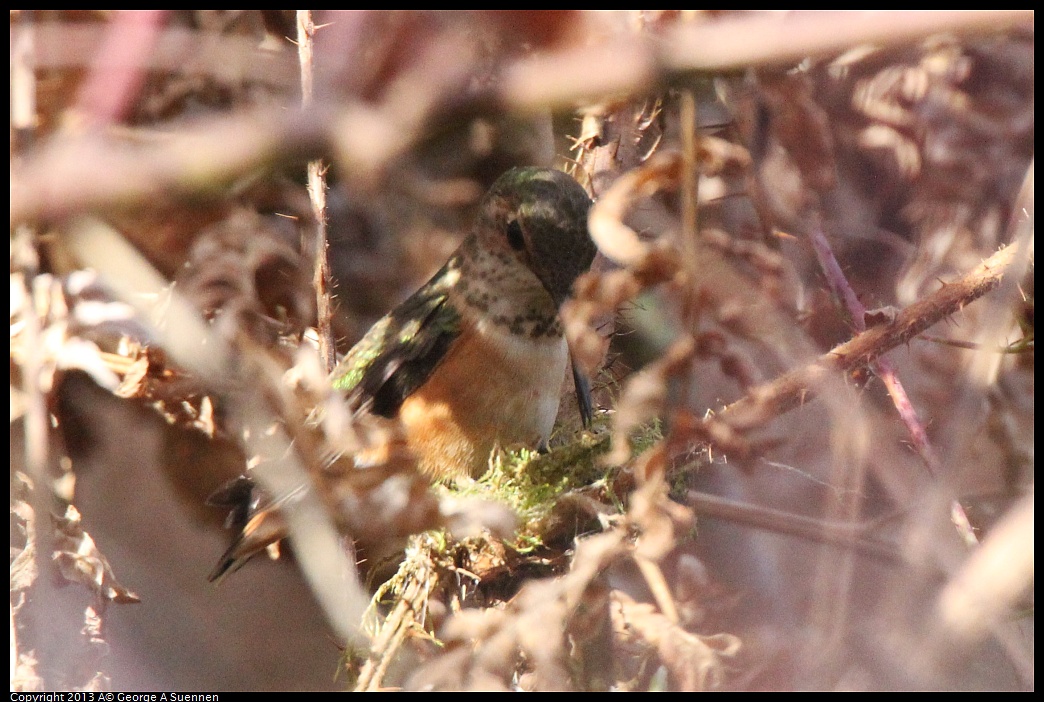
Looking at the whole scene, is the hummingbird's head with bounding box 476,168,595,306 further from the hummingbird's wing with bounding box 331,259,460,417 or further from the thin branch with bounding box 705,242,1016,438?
the thin branch with bounding box 705,242,1016,438

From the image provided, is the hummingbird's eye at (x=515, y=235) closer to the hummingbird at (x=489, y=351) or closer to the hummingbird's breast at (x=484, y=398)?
the hummingbird at (x=489, y=351)

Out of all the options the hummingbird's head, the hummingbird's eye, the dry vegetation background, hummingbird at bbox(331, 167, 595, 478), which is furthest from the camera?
the hummingbird's eye

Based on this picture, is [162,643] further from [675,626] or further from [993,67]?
[993,67]

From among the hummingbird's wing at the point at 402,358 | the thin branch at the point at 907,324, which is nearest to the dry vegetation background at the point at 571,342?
the thin branch at the point at 907,324

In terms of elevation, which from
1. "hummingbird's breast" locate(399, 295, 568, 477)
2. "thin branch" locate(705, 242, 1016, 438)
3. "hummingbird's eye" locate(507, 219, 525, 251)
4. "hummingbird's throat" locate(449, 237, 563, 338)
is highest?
"thin branch" locate(705, 242, 1016, 438)

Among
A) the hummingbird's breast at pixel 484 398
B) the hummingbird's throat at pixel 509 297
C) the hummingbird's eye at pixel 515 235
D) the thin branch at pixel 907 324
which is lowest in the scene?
the hummingbird's breast at pixel 484 398

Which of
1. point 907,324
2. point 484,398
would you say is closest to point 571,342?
point 907,324

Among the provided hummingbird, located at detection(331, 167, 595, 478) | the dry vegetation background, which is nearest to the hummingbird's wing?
hummingbird, located at detection(331, 167, 595, 478)
